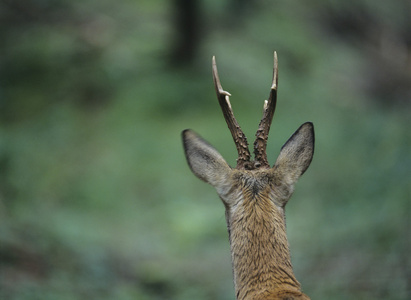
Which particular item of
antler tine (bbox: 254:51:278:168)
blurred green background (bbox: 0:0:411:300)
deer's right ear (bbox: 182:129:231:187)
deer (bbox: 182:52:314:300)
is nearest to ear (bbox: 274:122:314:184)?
deer (bbox: 182:52:314:300)

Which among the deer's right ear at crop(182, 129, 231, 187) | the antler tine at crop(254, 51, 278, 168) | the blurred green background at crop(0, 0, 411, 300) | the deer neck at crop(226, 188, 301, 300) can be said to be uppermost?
the blurred green background at crop(0, 0, 411, 300)

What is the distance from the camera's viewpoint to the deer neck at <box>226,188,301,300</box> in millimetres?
3951

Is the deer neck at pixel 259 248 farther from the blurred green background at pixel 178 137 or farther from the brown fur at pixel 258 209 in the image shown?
the blurred green background at pixel 178 137

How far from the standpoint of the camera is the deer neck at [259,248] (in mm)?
3951

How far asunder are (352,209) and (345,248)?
1.04 m

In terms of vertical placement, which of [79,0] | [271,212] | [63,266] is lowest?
[271,212]

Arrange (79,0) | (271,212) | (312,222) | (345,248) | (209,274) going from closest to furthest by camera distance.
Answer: (271,212), (345,248), (209,274), (312,222), (79,0)

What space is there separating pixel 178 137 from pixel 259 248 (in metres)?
8.78

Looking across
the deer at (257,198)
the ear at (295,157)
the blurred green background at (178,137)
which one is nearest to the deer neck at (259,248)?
the deer at (257,198)

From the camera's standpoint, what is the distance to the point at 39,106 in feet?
45.2

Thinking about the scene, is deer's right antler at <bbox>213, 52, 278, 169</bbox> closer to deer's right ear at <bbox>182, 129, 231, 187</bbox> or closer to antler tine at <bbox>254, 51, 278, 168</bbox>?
antler tine at <bbox>254, 51, 278, 168</bbox>

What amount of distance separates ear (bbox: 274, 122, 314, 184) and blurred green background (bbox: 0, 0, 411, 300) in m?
2.61

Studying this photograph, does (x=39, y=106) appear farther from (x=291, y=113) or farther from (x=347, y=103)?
(x=347, y=103)

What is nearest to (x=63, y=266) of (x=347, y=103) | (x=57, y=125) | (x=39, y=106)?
(x=57, y=125)
